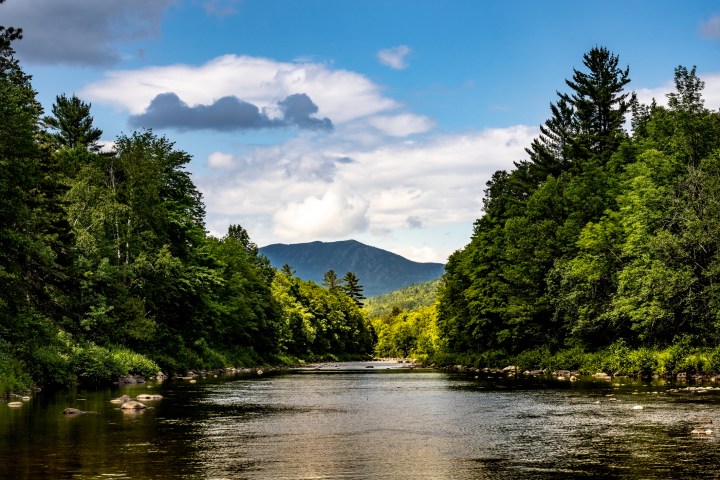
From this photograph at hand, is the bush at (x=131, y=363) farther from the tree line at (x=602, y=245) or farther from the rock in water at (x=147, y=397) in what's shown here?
the tree line at (x=602, y=245)

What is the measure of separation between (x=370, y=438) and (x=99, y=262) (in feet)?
136

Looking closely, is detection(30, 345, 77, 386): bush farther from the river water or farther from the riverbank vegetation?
the river water

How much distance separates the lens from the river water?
677 inches

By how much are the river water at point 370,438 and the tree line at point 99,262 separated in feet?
27.5

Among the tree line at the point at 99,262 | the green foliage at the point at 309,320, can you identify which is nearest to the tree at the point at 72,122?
the tree line at the point at 99,262

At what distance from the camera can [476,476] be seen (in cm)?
1647

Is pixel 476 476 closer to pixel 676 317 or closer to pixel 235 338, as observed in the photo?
pixel 676 317

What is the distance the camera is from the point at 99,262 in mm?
58906

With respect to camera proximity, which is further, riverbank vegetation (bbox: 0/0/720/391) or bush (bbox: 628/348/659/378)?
bush (bbox: 628/348/659/378)

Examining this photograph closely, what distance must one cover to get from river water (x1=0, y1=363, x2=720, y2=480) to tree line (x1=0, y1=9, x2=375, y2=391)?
8380mm

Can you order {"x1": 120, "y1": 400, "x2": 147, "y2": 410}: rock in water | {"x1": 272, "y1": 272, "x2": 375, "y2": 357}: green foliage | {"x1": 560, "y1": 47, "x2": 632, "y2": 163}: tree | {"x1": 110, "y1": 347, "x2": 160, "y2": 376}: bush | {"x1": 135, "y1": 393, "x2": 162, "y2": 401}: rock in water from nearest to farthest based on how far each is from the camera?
{"x1": 120, "y1": 400, "x2": 147, "y2": 410}: rock in water < {"x1": 135, "y1": 393, "x2": 162, "y2": 401}: rock in water < {"x1": 110, "y1": 347, "x2": 160, "y2": 376}: bush < {"x1": 560, "y1": 47, "x2": 632, "y2": 163}: tree < {"x1": 272, "y1": 272, "x2": 375, "y2": 357}: green foliage

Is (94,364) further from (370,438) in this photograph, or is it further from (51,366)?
(370,438)

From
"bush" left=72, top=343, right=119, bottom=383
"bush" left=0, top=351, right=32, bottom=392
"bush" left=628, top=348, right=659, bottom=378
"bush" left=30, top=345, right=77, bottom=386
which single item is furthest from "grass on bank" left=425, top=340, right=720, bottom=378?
"bush" left=0, top=351, right=32, bottom=392

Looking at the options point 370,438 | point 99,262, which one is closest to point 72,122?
point 99,262
